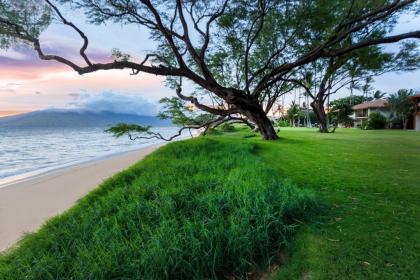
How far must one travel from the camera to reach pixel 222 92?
1099 cm

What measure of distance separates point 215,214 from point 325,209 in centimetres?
150

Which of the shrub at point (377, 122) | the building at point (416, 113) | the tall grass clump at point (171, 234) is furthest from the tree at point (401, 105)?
the tall grass clump at point (171, 234)

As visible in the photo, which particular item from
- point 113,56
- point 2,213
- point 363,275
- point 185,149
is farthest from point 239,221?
point 113,56

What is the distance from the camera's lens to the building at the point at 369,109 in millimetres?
32816

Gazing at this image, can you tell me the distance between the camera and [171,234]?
2.84 metres

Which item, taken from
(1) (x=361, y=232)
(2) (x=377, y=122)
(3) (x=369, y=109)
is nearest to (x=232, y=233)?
(1) (x=361, y=232)

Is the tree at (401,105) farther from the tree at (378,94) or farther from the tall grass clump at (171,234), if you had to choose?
the tall grass clump at (171,234)

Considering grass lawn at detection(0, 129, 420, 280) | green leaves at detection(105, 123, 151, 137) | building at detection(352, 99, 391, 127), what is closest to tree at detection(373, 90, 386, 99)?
building at detection(352, 99, 391, 127)

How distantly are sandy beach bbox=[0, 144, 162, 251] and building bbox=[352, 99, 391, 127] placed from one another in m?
35.3

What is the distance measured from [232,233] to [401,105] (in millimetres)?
34344

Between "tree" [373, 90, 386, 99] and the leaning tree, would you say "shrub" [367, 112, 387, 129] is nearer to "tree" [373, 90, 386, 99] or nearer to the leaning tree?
the leaning tree

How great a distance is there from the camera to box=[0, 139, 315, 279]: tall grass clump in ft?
8.02

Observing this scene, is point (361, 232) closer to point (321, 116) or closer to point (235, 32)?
point (235, 32)

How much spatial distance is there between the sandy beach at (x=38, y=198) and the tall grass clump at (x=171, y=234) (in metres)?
1.04
